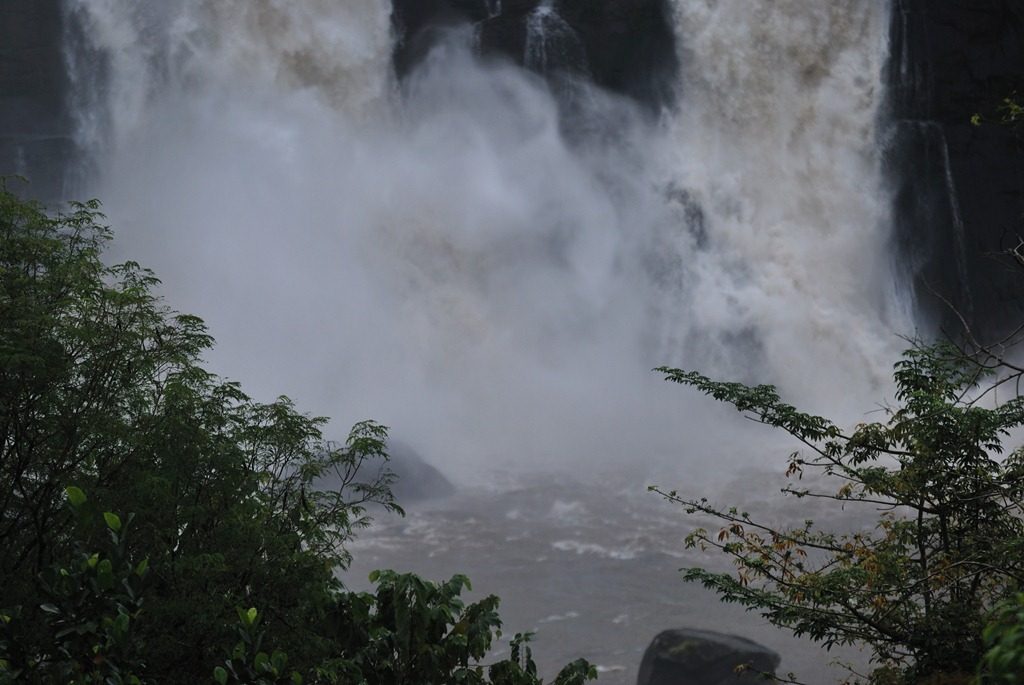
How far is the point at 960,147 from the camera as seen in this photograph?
24.4m

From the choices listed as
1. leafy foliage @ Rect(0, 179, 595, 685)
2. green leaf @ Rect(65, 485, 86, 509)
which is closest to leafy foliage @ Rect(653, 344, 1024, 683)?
leafy foliage @ Rect(0, 179, 595, 685)

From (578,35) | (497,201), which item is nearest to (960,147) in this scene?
(578,35)

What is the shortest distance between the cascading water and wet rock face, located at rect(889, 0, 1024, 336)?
67 centimetres

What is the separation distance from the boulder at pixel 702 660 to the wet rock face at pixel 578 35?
598 inches

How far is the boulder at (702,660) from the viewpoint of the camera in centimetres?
1347

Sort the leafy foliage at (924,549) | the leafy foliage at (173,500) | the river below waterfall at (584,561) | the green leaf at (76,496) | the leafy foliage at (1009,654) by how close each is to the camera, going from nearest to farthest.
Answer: the leafy foliage at (1009,654) < the green leaf at (76,496) < the leafy foliage at (173,500) < the leafy foliage at (924,549) < the river below waterfall at (584,561)

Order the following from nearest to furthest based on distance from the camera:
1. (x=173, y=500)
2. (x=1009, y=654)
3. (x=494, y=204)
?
(x=1009, y=654)
(x=173, y=500)
(x=494, y=204)

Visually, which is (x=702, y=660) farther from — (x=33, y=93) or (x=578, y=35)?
(x=33, y=93)

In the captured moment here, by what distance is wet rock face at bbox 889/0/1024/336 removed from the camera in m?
24.0

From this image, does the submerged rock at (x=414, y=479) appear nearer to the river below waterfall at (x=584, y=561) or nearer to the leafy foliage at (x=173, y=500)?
the river below waterfall at (x=584, y=561)

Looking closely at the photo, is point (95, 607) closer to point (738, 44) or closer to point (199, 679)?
point (199, 679)

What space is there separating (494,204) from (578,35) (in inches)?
171

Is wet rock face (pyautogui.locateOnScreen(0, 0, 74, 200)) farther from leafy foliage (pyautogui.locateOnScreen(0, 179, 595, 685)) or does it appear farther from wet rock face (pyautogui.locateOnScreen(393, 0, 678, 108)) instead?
leafy foliage (pyautogui.locateOnScreen(0, 179, 595, 685))

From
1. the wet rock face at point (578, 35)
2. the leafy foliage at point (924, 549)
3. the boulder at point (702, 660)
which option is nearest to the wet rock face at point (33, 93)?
the wet rock face at point (578, 35)
